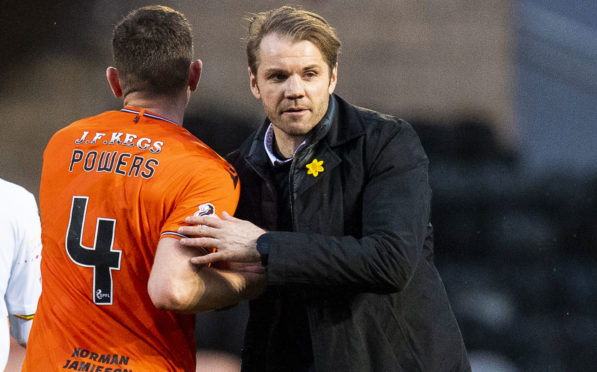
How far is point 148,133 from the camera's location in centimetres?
231

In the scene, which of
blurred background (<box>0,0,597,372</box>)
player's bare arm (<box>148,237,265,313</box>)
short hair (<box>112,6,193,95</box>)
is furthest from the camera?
blurred background (<box>0,0,597,372</box>)

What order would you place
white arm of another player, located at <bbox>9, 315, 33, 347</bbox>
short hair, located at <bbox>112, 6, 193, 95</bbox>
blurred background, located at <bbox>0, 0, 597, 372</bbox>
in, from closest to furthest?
short hair, located at <bbox>112, 6, 193, 95</bbox>
white arm of another player, located at <bbox>9, 315, 33, 347</bbox>
blurred background, located at <bbox>0, 0, 597, 372</bbox>

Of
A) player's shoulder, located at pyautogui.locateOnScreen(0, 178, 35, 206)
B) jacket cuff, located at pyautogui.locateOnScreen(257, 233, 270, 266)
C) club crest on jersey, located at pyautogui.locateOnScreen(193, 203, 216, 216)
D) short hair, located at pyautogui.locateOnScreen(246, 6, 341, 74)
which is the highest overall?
short hair, located at pyautogui.locateOnScreen(246, 6, 341, 74)

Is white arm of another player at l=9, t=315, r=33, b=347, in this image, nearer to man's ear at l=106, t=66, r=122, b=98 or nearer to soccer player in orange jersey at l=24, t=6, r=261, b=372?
soccer player in orange jersey at l=24, t=6, r=261, b=372

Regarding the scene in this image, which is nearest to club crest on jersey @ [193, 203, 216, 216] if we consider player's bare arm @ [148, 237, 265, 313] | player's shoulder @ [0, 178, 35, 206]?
player's bare arm @ [148, 237, 265, 313]

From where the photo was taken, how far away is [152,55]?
7.80 ft

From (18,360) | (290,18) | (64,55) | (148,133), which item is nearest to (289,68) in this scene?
(290,18)

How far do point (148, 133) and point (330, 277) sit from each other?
28.5 inches

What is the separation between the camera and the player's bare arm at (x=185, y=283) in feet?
6.89

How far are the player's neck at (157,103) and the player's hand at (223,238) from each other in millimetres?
403

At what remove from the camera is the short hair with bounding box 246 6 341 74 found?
2.52 m

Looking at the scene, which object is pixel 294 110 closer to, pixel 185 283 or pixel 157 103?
pixel 157 103

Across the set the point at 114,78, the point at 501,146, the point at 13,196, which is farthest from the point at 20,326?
the point at 501,146

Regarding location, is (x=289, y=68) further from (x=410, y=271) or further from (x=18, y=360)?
(x=18, y=360)
